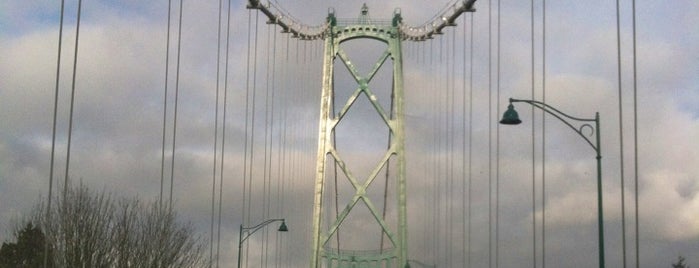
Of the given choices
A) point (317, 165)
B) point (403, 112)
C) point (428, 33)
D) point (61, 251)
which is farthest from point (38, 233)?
point (428, 33)

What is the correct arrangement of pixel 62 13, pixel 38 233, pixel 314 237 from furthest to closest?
pixel 314 237
pixel 38 233
pixel 62 13

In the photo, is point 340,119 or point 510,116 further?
point 340,119

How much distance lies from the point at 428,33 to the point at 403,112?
15.8 ft

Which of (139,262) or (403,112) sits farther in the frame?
(403,112)

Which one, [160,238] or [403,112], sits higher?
[403,112]

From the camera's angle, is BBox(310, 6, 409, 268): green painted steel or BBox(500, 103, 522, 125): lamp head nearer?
BBox(500, 103, 522, 125): lamp head

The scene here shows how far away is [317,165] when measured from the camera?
53.2 metres

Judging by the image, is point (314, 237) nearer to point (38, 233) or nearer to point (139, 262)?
point (38, 233)

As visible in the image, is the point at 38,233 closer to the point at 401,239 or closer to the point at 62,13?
the point at 401,239

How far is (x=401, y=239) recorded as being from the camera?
52531 mm

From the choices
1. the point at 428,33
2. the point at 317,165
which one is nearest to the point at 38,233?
the point at 317,165

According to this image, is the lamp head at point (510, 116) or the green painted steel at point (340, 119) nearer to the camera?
the lamp head at point (510, 116)

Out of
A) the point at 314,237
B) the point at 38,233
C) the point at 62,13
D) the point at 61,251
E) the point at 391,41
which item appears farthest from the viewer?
the point at 391,41

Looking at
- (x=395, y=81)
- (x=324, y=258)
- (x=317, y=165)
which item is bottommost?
(x=324, y=258)
